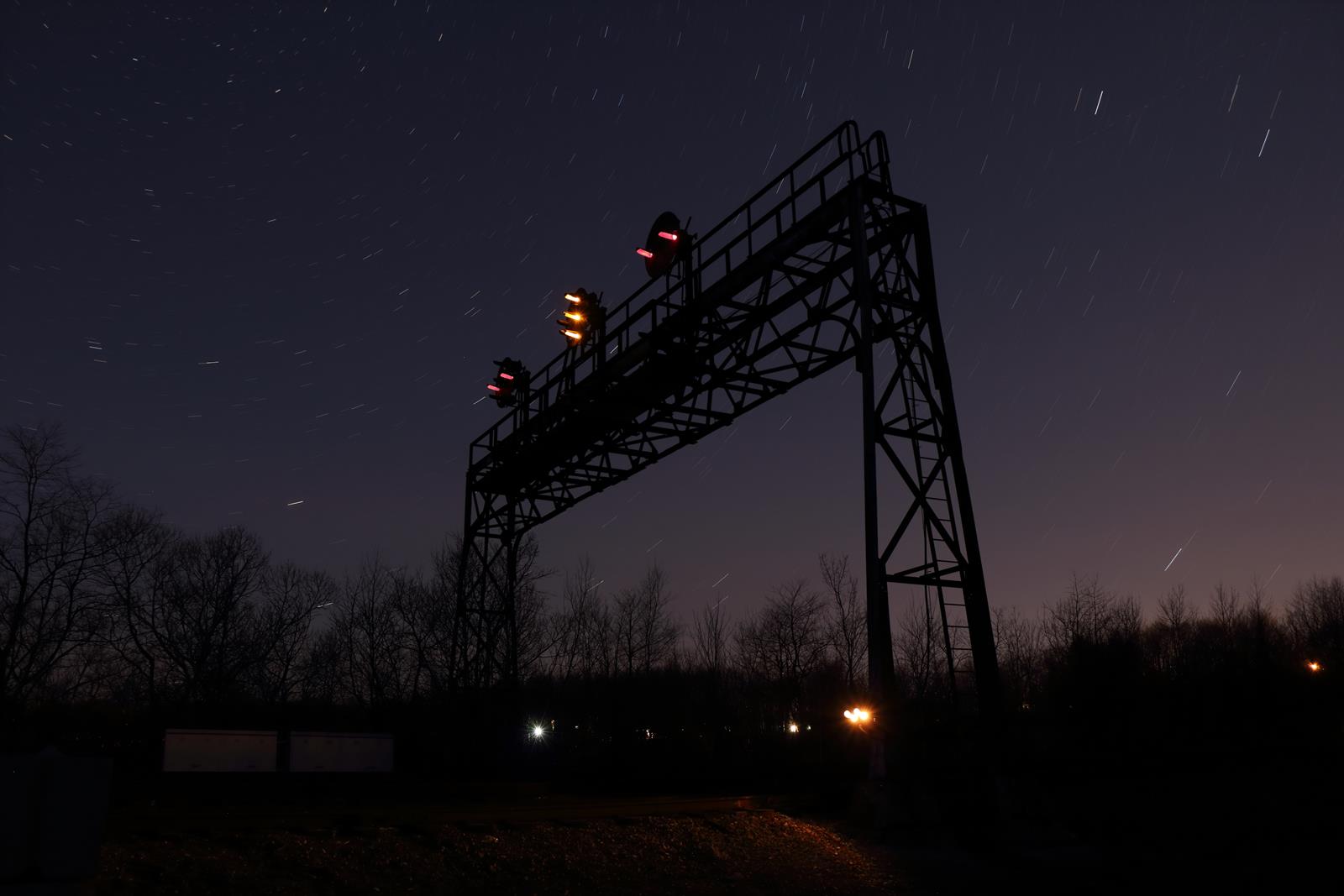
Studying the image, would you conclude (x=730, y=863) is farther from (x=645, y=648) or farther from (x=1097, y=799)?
(x=645, y=648)

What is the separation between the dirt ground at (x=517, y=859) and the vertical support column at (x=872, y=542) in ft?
5.09

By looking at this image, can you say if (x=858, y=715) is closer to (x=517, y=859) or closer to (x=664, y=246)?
(x=517, y=859)

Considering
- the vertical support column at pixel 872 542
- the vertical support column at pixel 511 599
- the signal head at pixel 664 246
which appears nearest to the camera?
the vertical support column at pixel 872 542

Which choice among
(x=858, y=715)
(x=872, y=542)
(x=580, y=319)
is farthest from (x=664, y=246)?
(x=858, y=715)

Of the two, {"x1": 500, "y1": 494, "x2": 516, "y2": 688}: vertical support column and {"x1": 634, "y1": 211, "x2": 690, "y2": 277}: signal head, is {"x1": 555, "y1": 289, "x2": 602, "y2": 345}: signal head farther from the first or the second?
{"x1": 500, "y1": 494, "x2": 516, "y2": 688}: vertical support column

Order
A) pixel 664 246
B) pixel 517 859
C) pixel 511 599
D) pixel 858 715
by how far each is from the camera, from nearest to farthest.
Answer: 1. pixel 517 859
2. pixel 858 715
3. pixel 664 246
4. pixel 511 599

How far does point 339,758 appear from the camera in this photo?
21172 millimetres

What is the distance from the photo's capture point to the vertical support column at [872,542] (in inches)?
520

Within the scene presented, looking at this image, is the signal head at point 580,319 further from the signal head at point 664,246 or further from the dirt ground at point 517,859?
the dirt ground at point 517,859

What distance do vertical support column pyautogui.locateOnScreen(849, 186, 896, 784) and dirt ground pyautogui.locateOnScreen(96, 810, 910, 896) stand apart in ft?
5.09

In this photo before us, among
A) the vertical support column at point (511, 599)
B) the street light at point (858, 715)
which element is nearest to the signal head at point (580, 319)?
the vertical support column at point (511, 599)

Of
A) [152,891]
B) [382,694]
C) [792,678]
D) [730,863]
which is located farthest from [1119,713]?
[382,694]

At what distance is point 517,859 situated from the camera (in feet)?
36.0

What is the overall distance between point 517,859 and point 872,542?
668 centimetres
